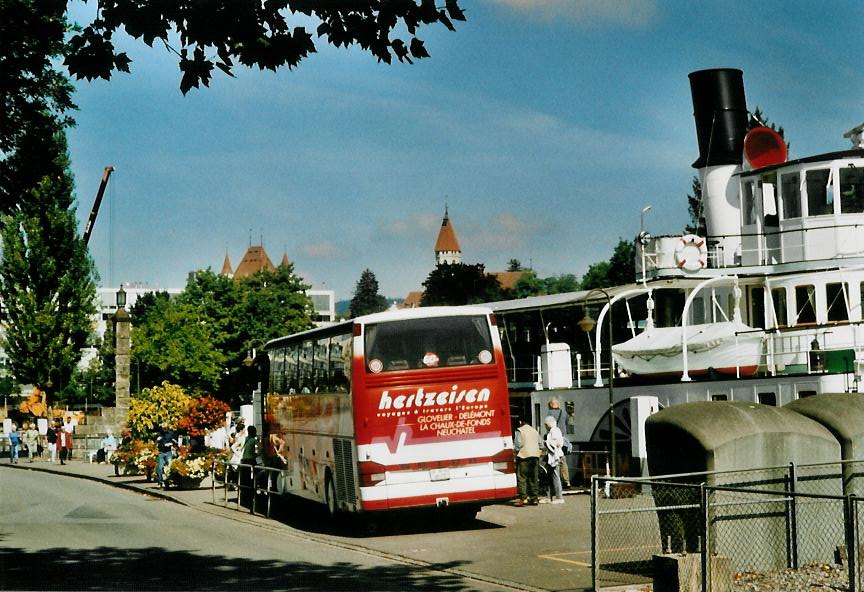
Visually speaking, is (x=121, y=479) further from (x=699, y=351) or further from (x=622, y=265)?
(x=622, y=265)

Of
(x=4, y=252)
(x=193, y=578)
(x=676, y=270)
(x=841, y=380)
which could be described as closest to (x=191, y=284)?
(x=4, y=252)

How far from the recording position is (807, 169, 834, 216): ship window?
1196 inches

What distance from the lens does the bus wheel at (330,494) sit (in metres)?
22.0

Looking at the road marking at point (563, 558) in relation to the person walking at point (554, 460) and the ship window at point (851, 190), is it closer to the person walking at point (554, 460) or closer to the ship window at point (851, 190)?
the person walking at point (554, 460)

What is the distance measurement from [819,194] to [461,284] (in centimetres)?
8266

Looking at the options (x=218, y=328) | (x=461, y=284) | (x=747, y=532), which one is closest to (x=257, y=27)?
(x=747, y=532)

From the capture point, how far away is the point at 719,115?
36.7 m

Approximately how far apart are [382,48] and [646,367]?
20.3 m

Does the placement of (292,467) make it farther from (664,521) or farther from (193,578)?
(664,521)

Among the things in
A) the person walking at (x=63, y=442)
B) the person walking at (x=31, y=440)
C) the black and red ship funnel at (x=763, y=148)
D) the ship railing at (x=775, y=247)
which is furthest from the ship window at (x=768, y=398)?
the person walking at (x=31, y=440)

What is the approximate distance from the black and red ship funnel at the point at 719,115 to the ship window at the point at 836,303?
26.1 ft

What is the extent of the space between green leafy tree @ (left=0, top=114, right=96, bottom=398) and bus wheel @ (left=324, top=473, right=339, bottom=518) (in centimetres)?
4225

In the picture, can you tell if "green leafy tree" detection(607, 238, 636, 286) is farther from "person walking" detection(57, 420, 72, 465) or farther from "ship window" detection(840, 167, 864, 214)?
"ship window" detection(840, 167, 864, 214)

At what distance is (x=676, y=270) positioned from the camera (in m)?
31.9
